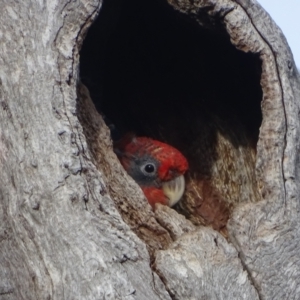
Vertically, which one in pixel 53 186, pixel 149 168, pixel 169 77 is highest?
pixel 169 77

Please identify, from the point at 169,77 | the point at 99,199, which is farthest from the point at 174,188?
the point at 99,199

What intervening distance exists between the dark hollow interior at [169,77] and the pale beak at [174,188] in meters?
0.11

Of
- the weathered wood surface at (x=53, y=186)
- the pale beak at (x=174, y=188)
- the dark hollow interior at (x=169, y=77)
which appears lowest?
the weathered wood surface at (x=53, y=186)

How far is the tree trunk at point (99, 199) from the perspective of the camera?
228cm

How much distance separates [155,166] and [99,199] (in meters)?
1.20

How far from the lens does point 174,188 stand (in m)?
3.47

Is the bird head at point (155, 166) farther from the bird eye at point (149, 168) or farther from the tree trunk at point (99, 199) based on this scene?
the tree trunk at point (99, 199)

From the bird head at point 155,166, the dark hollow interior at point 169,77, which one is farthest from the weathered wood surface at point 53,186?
the bird head at point 155,166

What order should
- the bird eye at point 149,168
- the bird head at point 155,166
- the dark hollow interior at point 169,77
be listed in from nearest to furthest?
the dark hollow interior at point 169,77
the bird head at point 155,166
the bird eye at point 149,168

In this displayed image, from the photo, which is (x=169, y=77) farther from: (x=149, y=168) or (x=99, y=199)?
(x=99, y=199)

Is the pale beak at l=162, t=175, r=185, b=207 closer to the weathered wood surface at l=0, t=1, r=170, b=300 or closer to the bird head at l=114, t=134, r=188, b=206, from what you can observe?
the bird head at l=114, t=134, r=188, b=206

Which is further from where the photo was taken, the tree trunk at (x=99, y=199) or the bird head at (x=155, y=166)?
the bird head at (x=155, y=166)

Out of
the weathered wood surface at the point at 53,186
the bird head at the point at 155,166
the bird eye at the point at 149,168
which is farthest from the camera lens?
the bird eye at the point at 149,168

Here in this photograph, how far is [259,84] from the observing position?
2.94 meters
